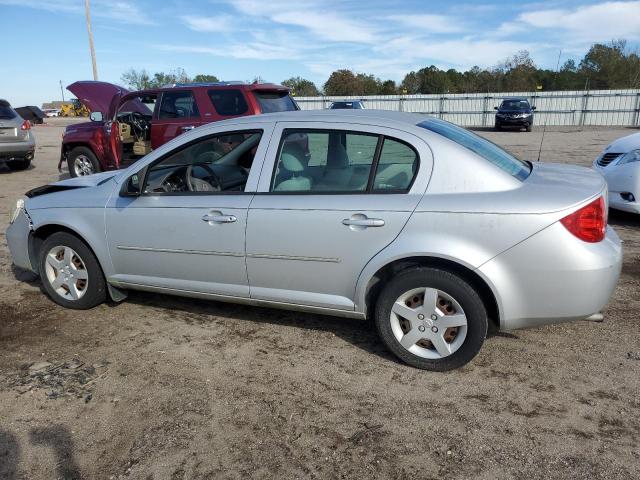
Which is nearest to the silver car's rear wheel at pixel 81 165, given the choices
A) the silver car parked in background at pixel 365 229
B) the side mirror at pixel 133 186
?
the silver car parked in background at pixel 365 229

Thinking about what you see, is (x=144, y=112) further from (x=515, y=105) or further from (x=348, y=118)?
(x=515, y=105)

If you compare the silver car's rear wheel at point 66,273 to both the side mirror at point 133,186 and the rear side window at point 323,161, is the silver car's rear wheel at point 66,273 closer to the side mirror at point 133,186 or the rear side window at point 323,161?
the side mirror at point 133,186

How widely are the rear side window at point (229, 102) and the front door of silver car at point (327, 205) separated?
162 inches

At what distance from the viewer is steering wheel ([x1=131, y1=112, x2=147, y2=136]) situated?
32.8 ft

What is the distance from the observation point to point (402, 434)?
2766 mm

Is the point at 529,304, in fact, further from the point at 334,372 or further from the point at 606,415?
the point at 334,372

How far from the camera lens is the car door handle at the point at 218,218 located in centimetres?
367

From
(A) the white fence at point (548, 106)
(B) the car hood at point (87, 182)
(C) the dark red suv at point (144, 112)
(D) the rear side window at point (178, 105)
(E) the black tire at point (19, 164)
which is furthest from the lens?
(A) the white fence at point (548, 106)

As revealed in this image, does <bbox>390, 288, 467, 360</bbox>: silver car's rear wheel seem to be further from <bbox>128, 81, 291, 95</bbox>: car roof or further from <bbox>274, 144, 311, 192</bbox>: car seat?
<bbox>128, 81, 291, 95</bbox>: car roof

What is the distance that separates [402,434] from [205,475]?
1.04 metres

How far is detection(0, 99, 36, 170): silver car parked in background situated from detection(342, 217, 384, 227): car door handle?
39.0 feet

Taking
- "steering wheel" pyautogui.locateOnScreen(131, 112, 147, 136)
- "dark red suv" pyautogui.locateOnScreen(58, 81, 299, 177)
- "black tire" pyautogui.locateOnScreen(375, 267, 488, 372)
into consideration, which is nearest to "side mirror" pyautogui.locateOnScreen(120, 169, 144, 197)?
"black tire" pyautogui.locateOnScreen(375, 267, 488, 372)

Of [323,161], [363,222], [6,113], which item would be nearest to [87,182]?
[323,161]

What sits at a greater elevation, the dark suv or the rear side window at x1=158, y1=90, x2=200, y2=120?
the rear side window at x1=158, y1=90, x2=200, y2=120
